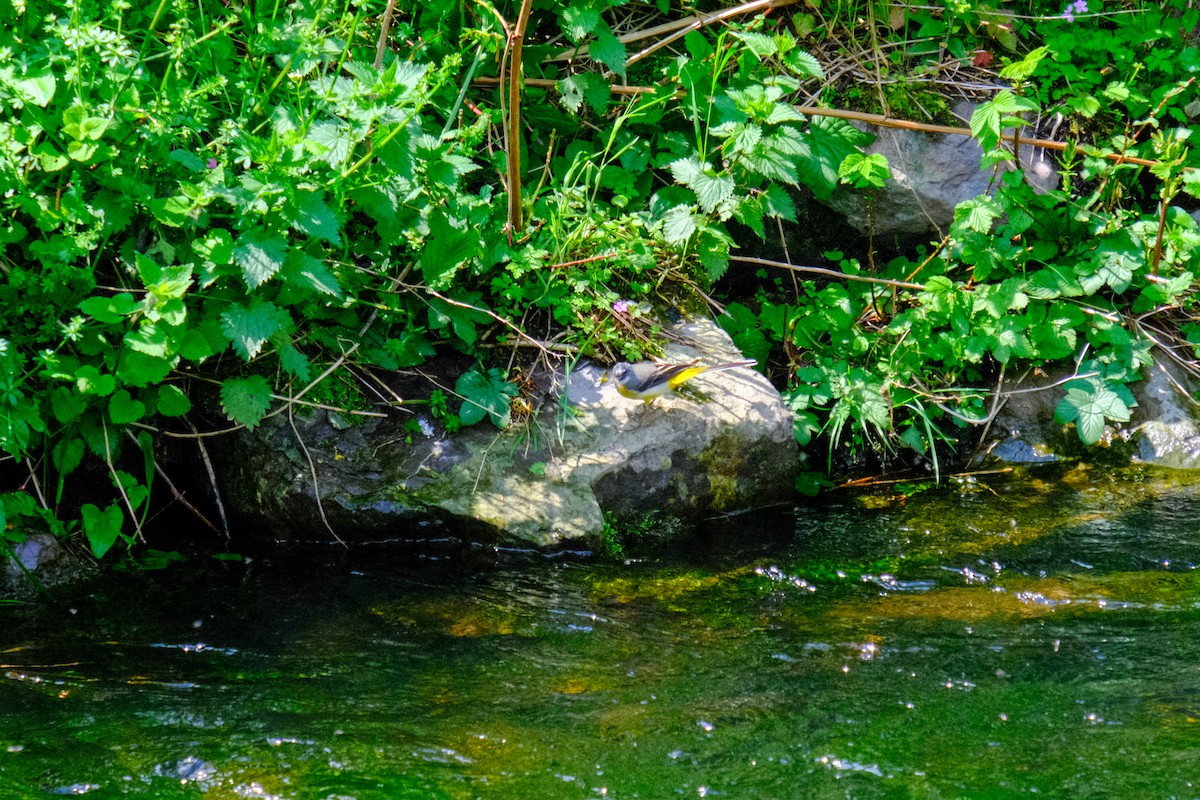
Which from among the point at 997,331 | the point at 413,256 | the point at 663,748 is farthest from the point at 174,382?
the point at 997,331

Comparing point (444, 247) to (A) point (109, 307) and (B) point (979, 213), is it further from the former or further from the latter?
(B) point (979, 213)

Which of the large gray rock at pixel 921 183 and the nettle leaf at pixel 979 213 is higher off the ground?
the large gray rock at pixel 921 183

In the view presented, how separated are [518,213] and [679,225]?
665mm

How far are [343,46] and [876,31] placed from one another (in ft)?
9.58


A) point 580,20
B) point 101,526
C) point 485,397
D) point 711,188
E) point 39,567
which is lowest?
point 39,567

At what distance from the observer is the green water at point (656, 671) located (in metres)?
2.43

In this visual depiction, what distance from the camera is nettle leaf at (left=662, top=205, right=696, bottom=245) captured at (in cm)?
437

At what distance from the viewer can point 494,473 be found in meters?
3.93

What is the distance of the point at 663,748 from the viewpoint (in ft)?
8.41

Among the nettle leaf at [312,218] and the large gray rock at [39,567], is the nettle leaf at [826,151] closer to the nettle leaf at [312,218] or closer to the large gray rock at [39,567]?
the nettle leaf at [312,218]

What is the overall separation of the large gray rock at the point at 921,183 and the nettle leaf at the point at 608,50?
1361 millimetres

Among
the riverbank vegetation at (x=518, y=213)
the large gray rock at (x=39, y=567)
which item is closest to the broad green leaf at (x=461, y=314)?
the riverbank vegetation at (x=518, y=213)

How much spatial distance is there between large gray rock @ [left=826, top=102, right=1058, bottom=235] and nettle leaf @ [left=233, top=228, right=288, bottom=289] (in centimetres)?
304

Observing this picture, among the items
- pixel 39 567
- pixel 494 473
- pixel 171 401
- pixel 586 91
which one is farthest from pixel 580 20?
pixel 39 567
